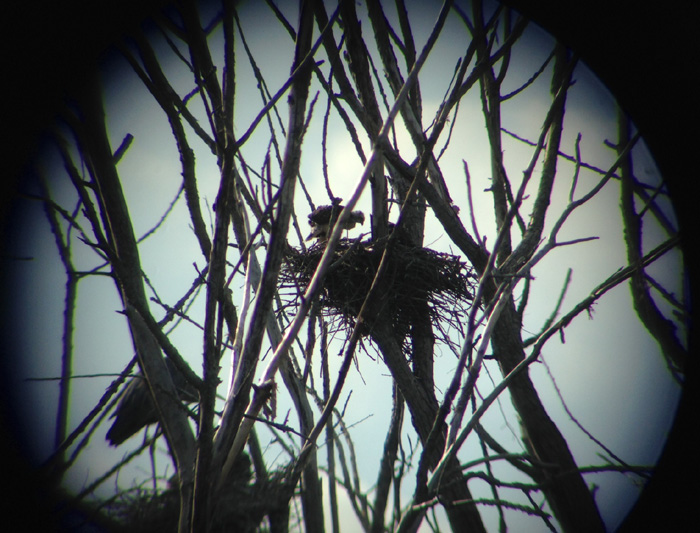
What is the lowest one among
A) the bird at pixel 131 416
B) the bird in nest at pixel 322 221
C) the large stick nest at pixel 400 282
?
the bird at pixel 131 416

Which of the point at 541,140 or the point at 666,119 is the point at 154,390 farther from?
the point at 666,119

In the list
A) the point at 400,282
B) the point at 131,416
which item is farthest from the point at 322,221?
the point at 131,416

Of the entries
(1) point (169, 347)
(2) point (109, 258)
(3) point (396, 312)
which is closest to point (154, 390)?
(1) point (169, 347)

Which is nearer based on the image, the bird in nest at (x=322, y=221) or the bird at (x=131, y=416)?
the bird at (x=131, y=416)

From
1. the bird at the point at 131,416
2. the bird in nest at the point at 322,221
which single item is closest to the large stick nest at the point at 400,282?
the bird in nest at the point at 322,221

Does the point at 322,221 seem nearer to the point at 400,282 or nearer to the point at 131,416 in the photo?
the point at 400,282

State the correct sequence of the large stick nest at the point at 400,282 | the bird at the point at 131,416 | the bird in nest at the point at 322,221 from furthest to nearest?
the bird in nest at the point at 322,221 < the bird at the point at 131,416 < the large stick nest at the point at 400,282

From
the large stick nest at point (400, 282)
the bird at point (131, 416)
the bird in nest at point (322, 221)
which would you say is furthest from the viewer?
the bird in nest at point (322, 221)

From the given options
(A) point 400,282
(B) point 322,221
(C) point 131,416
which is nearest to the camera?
(A) point 400,282

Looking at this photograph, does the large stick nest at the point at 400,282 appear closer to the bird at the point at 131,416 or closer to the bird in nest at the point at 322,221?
the bird in nest at the point at 322,221
